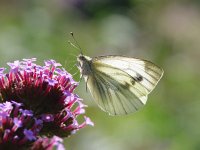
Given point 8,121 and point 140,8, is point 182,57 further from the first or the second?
point 8,121

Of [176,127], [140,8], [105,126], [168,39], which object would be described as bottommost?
[176,127]

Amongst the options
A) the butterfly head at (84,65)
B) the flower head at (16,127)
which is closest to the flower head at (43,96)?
A: the flower head at (16,127)

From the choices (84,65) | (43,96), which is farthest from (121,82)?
(43,96)

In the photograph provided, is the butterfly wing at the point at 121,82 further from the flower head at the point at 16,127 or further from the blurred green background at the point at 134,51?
the flower head at the point at 16,127

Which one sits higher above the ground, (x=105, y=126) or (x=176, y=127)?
(x=105, y=126)

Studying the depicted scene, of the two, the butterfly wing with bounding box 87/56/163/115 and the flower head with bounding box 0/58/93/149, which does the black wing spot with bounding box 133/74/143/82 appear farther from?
the flower head with bounding box 0/58/93/149

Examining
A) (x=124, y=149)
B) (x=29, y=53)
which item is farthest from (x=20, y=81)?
(x=29, y=53)

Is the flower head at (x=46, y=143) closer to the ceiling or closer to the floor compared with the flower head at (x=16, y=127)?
closer to the floor
